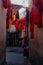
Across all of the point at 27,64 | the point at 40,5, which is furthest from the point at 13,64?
the point at 40,5

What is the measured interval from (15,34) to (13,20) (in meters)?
4.09

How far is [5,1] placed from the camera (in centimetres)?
999

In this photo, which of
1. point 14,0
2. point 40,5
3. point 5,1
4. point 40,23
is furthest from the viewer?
point 14,0

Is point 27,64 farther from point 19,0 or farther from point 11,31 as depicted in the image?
point 11,31

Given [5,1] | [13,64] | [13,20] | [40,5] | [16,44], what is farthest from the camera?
[16,44]

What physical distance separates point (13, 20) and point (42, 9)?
1609 centimetres

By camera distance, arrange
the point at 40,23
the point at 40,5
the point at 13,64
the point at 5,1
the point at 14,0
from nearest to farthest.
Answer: the point at 40,5
the point at 40,23
the point at 5,1
the point at 13,64
the point at 14,0

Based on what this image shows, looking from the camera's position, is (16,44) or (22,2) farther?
(16,44)

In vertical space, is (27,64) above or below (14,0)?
below

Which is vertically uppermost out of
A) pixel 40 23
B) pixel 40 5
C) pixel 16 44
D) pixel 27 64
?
pixel 40 5

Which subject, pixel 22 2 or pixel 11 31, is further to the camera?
pixel 11 31

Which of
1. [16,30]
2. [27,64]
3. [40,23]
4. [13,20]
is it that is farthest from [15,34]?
[40,23]

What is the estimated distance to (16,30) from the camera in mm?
27125

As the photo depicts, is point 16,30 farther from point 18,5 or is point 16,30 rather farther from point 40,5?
point 40,5
